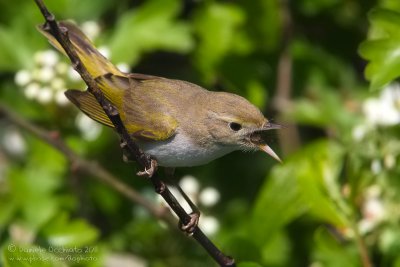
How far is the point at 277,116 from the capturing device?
16.4 ft

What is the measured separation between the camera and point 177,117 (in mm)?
3385

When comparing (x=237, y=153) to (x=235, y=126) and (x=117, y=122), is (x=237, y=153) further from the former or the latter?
(x=117, y=122)

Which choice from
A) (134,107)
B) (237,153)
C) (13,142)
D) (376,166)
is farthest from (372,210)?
(13,142)

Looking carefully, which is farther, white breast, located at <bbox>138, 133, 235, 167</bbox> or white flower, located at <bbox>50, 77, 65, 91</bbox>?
white flower, located at <bbox>50, 77, 65, 91</bbox>

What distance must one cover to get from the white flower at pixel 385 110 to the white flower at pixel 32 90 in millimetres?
1669

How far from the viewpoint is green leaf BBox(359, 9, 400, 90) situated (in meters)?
3.08

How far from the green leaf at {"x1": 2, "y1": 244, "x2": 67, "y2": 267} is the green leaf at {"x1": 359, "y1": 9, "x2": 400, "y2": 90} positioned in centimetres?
135

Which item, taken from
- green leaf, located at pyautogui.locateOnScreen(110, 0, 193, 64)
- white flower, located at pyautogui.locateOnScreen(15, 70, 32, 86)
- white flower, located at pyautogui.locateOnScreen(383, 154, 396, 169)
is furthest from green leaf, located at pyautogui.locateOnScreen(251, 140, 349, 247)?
white flower, located at pyautogui.locateOnScreen(15, 70, 32, 86)

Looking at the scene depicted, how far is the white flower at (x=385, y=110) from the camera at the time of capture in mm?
3746

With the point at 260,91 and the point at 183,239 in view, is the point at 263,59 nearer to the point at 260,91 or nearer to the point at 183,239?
the point at 260,91

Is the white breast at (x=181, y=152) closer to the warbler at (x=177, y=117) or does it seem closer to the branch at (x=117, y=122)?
the warbler at (x=177, y=117)

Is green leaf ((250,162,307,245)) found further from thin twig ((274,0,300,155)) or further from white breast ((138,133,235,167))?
thin twig ((274,0,300,155))

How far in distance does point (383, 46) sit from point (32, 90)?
1902 mm

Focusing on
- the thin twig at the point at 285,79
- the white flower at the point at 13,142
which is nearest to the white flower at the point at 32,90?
the white flower at the point at 13,142
